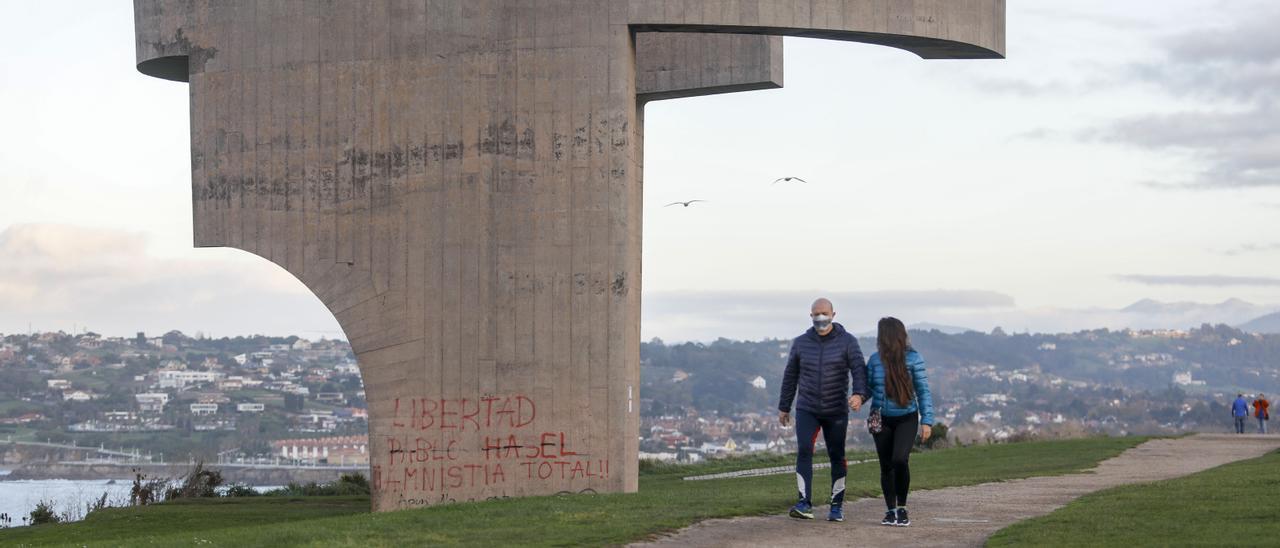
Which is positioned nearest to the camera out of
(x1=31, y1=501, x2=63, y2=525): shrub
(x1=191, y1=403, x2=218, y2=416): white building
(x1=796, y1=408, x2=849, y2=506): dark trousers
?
(x1=796, y1=408, x2=849, y2=506): dark trousers

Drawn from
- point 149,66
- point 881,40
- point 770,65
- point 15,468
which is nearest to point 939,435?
point 770,65

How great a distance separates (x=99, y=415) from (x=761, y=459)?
3339 inches

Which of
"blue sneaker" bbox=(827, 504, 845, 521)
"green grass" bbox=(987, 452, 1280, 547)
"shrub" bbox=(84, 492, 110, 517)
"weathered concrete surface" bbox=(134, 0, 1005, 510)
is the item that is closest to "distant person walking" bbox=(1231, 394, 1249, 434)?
"weathered concrete surface" bbox=(134, 0, 1005, 510)

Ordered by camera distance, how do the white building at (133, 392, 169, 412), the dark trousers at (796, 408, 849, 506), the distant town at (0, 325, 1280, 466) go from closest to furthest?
1. the dark trousers at (796, 408, 849, 506)
2. the distant town at (0, 325, 1280, 466)
3. the white building at (133, 392, 169, 412)

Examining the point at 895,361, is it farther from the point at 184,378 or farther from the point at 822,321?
the point at 184,378

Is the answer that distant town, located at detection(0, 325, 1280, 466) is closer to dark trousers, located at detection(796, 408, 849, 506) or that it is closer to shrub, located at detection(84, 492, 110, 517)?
shrub, located at detection(84, 492, 110, 517)

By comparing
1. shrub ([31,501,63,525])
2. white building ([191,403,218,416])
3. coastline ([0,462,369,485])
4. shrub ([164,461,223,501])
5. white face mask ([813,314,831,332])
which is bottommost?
coastline ([0,462,369,485])

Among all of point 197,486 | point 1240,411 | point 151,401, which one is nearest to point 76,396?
point 151,401

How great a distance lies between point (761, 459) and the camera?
35.8m

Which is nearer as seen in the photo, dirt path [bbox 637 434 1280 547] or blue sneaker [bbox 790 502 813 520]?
dirt path [bbox 637 434 1280 547]

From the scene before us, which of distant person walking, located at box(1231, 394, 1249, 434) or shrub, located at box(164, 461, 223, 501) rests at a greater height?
distant person walking, located at box(1231, 394, 1249, 434)

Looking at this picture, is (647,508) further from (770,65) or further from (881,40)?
(770,65)

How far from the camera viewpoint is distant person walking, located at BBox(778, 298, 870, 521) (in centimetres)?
1378

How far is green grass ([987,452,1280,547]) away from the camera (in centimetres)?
1177
